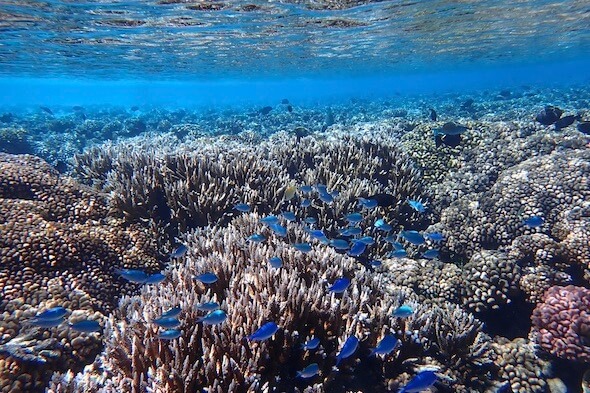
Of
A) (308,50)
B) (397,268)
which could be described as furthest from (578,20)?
(397,268)

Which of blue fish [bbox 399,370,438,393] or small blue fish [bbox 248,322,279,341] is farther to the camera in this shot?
small blue fish [bbox 248,322,279,341]

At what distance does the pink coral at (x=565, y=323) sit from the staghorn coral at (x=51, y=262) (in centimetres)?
642

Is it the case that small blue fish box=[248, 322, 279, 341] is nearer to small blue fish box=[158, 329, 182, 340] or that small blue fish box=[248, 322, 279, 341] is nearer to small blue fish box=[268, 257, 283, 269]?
small blue fish box=[158, 329, 182, 340]

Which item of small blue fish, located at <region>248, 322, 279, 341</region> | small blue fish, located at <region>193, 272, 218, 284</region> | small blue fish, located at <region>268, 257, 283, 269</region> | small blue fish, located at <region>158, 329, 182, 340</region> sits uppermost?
small blue fish, located at <region>248, 322, 279, 341</region>

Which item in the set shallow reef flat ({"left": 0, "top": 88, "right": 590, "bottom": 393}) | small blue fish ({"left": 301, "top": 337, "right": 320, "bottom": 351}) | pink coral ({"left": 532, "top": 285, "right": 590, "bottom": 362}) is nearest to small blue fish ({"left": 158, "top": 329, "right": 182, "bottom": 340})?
shallow reef flat ({"left": 0, "top": 88, "right": 590, "bottom": 393})

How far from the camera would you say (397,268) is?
6.73 meters

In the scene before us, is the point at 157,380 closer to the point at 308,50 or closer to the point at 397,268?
the point at 397,268

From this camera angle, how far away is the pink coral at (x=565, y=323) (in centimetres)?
499

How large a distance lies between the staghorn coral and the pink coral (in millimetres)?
6422

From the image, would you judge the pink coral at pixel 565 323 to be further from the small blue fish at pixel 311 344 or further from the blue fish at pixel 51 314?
the blue fish at pixel 51 314

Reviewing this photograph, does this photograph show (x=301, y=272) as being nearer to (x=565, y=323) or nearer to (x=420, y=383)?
(x=420, y=383)

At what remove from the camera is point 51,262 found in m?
5.40

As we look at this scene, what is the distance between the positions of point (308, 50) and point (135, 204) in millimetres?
31024

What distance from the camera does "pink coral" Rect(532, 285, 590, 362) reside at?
4.99 m
